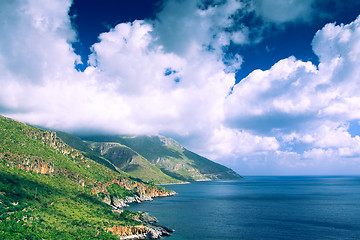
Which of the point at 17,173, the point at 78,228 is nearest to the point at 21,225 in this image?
the point at 78,228

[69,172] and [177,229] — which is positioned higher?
[69,172]

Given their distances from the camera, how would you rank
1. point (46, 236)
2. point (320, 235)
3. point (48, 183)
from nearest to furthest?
point (46, 236), point (320, 235), point (48, 183)

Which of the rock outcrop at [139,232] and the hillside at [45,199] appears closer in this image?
the hillside at [45,199]

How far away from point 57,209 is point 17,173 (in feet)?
113

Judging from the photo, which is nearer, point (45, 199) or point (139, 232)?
point (139, 232)

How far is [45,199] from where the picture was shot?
10300cm

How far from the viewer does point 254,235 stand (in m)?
101

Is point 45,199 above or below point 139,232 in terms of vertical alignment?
above

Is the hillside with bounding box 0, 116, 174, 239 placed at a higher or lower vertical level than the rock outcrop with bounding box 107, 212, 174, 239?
higher

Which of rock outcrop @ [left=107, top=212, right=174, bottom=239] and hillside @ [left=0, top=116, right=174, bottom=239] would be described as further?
rock outcrop @ [left=107, top=212, right=174, bottom=239]

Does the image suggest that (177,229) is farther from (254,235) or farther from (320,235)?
(320,235)

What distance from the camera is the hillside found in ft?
249

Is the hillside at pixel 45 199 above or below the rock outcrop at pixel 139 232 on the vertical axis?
above

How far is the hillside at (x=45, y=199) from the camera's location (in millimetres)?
76000
